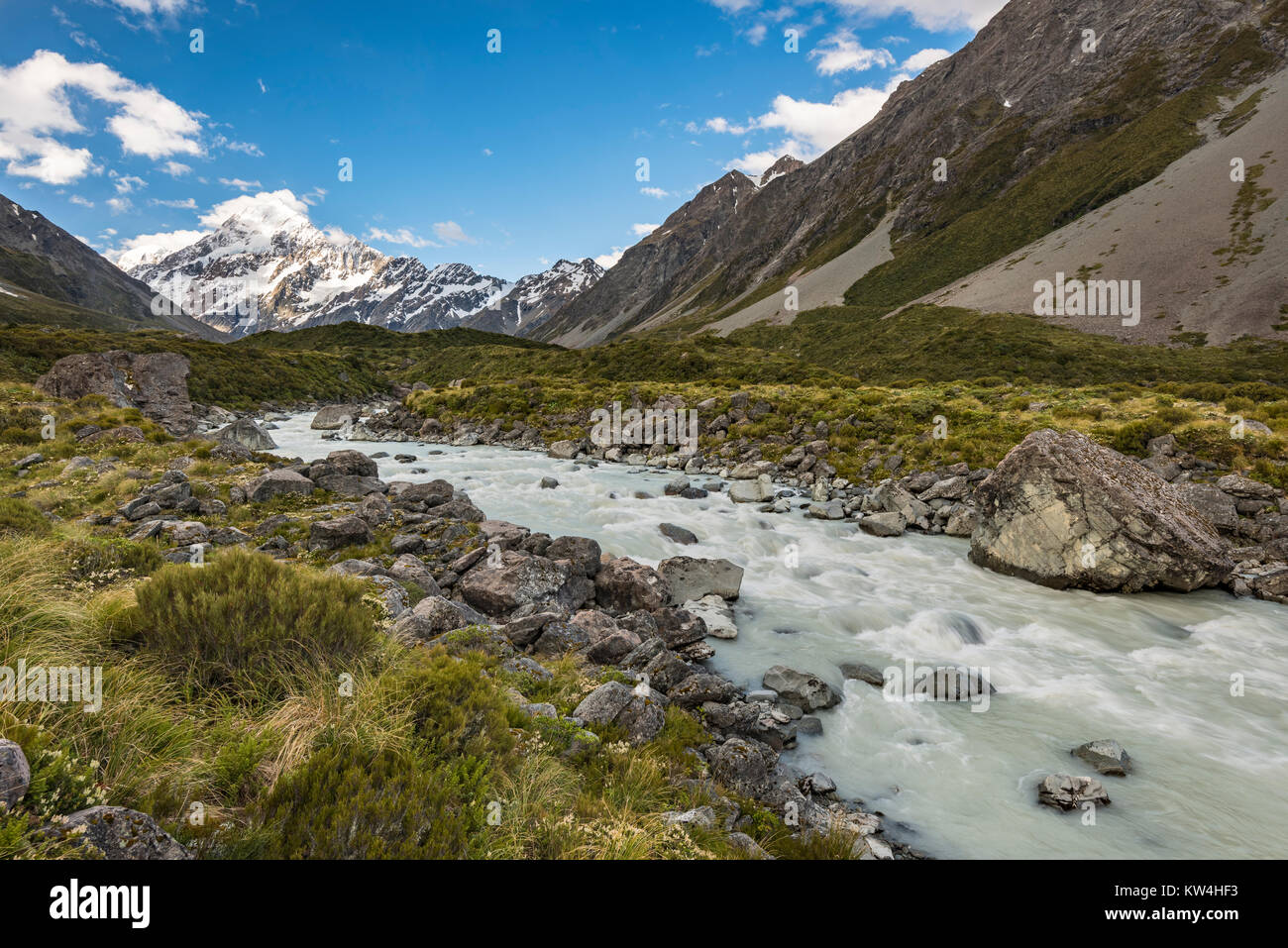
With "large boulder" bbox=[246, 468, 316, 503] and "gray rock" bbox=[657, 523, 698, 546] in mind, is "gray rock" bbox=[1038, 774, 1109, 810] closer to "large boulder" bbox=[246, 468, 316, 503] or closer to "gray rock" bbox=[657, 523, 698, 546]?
"gray rock" bbox=[657, 523, 698, 546]

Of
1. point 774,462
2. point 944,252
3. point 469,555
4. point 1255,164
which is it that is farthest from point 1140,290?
point 469,555

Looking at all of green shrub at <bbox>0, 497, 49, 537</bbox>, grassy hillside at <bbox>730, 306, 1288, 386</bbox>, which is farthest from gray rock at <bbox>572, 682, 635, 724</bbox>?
grassy hillside at <bbox>730, 306, 1288, 386</bbox>

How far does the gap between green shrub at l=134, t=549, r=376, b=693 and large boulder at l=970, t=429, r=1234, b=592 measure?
53.7 ft

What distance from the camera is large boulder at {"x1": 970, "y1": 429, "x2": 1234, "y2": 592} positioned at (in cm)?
1341

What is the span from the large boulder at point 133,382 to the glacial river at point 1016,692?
34.9m

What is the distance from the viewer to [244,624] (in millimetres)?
5711

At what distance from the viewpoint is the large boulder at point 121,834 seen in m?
2.88

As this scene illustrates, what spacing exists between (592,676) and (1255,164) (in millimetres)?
145075

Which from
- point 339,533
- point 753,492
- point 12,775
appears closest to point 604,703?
point 12,775

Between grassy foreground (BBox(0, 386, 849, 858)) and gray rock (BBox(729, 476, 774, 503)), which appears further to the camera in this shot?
gray rock (BBox(729, 476, 774, 503))

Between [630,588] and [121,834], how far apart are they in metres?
9.71

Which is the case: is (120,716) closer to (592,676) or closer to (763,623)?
(592,676)

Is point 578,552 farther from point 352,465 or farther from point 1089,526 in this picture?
point 1089,526
